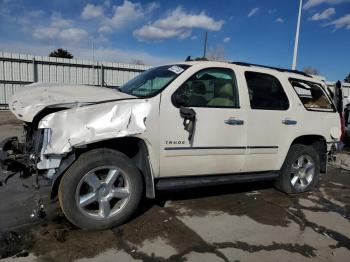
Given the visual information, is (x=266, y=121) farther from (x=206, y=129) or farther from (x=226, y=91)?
(x=206, y=129)

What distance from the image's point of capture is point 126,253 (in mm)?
3482

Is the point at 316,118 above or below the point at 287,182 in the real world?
above

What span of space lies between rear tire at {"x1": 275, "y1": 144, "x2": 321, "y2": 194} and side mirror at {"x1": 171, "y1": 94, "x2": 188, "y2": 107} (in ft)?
7.45

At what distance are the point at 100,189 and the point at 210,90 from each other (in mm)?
1891

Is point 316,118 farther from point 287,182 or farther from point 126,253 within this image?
point 126,253

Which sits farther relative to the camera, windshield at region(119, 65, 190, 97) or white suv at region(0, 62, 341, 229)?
windshield at region(119, 65, 190, 97)

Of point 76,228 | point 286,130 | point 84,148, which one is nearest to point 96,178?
point 84,148

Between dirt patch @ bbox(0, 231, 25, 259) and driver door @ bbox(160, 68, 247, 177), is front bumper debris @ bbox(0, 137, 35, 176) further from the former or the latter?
driver door @ bbox(160, 68, 247, 177)

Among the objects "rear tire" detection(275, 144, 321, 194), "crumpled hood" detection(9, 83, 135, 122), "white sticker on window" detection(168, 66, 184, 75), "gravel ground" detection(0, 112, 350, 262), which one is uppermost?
"white sticker on window" detection(168, 66, 184, 75)

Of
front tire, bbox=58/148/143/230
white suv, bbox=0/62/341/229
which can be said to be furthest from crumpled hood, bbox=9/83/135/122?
front tire, bbox=58/148/143/230

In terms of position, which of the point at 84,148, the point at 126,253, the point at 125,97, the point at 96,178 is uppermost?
the point at 125,97

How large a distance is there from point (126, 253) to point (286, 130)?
9.96 ft

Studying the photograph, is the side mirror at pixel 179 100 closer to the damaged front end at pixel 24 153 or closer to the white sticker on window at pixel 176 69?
the white sticker on window at pixel 176 69

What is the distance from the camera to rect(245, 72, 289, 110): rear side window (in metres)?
4.91
